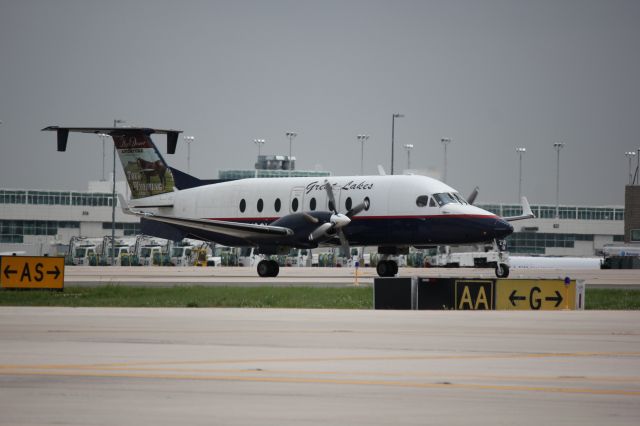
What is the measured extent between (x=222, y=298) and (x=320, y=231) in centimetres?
→ 1559

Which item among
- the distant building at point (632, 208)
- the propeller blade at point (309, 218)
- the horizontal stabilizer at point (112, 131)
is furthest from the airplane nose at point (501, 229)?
the distant building at point (632, 208)

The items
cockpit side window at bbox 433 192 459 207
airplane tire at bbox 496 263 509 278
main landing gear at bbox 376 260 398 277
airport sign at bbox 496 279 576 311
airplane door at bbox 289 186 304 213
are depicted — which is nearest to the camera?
airport sign at bbox 496 279 576 311

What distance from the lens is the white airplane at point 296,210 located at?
155 feet

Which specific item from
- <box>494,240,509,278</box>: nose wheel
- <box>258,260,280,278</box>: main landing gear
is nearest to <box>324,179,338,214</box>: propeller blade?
<box>258,260,280,278</box>: main landing gear

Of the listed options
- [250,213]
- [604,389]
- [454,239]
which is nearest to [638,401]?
[604,389]

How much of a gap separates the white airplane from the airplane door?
0.16ft

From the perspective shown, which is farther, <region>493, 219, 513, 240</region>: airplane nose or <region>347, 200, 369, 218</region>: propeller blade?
<region>347, 200, 369, 218</region>: propeller blade

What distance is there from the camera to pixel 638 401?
39.5 feet

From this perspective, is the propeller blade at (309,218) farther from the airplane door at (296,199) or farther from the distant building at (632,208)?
the distant building at (632,208)

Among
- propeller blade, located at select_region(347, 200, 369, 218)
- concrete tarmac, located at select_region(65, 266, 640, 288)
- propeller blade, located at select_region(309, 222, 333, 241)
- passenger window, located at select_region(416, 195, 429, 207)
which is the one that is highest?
passenger window, located at select_region(416, 195, 429, 207)

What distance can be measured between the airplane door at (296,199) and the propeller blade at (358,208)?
321 centimetres

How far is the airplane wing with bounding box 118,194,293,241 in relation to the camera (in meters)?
48.1

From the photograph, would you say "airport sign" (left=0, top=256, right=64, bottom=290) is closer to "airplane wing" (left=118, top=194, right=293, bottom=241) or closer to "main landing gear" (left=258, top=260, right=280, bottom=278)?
"airplane wing" (left=118, top=194, right=293, bottom=241)

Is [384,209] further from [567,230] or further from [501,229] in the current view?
[567,230]
